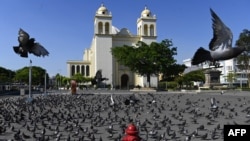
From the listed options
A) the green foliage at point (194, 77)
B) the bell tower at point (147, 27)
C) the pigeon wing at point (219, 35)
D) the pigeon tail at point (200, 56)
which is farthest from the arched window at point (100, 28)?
the pigeon tail at point (200, 56)

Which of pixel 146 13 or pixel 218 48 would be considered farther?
pixel 146 13

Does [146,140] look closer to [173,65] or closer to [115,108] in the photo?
[115,108]

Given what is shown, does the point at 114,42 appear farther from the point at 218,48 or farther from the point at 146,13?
the point at 218,48

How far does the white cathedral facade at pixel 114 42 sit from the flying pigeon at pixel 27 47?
75.5 metres

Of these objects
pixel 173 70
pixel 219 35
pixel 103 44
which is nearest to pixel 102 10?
pixel 103 44

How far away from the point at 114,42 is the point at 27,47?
84297mm

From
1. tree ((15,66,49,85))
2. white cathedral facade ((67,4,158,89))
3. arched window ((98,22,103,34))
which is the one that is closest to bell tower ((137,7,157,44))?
white cathedral facade ((67,4,158,89))

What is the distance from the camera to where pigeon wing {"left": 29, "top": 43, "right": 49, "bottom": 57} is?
74.4 ft

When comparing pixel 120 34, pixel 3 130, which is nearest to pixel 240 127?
pixel 3 130

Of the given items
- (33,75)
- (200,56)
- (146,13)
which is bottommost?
(200,56)

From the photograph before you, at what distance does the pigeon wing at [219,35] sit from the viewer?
15008 mm

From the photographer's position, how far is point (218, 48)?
15.0 meters

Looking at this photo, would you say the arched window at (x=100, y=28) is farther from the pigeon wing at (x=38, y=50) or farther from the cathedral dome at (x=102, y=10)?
the pigeon wing at (x=38, y=50)

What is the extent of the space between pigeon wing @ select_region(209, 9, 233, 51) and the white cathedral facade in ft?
270
